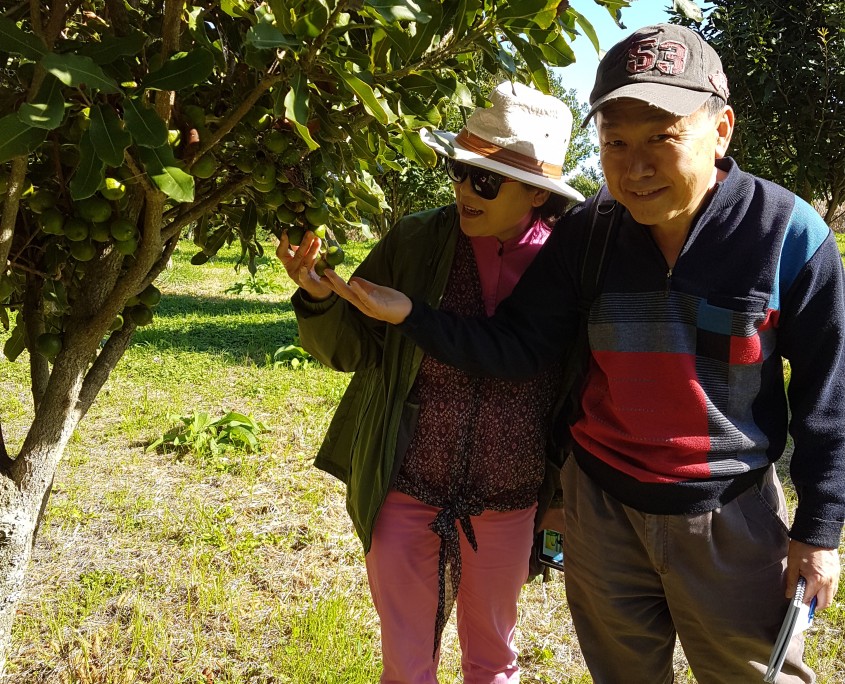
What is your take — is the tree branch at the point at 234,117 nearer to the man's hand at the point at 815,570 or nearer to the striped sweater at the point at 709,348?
the striped sweater at the point at 709,348

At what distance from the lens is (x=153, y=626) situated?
2.91 meters

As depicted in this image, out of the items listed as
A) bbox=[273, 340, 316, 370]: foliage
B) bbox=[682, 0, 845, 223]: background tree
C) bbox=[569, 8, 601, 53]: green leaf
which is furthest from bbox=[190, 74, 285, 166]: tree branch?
bbox=[682, 0, 845, 223]: background tree

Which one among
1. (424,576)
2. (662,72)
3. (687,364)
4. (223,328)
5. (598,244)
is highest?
(662,72)

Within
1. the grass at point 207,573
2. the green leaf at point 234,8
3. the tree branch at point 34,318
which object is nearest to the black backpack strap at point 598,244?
the green leaf at point 234,8

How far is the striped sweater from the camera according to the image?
1.57 m

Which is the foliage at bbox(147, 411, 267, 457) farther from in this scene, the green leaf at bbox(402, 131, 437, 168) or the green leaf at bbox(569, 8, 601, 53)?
the green leaf at bbox(569, 8, 601, 53)

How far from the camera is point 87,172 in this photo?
1.25 meters

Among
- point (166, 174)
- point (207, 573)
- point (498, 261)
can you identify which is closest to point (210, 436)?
point (207, 573)

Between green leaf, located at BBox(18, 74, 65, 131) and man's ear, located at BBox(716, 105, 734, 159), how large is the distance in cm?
131

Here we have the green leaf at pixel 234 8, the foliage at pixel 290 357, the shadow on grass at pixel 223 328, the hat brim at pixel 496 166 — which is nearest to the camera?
the green leaf at pixel 234 8

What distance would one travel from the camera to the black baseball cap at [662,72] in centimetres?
148

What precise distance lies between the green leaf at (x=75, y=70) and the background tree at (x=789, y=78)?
6722 millimetres

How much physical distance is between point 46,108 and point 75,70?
9cm

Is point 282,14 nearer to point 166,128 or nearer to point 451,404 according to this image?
point 166,128
